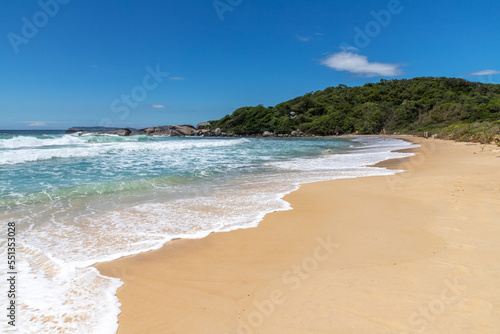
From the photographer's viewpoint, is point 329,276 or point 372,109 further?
point 372,109

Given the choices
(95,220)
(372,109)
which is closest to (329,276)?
(95,220)

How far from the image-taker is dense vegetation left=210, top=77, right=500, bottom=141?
51.9 m

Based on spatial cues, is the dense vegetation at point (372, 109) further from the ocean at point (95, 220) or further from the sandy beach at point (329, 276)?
the sandy beach at point (329, 276)

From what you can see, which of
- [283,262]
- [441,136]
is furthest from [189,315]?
[441,136]

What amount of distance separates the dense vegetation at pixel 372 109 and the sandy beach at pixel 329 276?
158 feet

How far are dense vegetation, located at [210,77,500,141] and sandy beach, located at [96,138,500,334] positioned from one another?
48.0m

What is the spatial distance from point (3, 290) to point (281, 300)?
2722mm

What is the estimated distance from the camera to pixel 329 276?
300 centimetres

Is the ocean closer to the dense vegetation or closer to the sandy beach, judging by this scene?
the sandy beach

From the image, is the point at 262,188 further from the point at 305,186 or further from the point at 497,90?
the point at 497,90

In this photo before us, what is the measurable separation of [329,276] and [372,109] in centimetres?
→ 6903

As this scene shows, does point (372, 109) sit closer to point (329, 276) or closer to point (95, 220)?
point (95, 220)

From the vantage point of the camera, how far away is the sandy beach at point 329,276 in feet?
7.55

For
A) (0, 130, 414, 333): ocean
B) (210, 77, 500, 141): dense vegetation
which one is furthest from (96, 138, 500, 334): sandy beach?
(210, 77, 500, 141): dense vegetation
